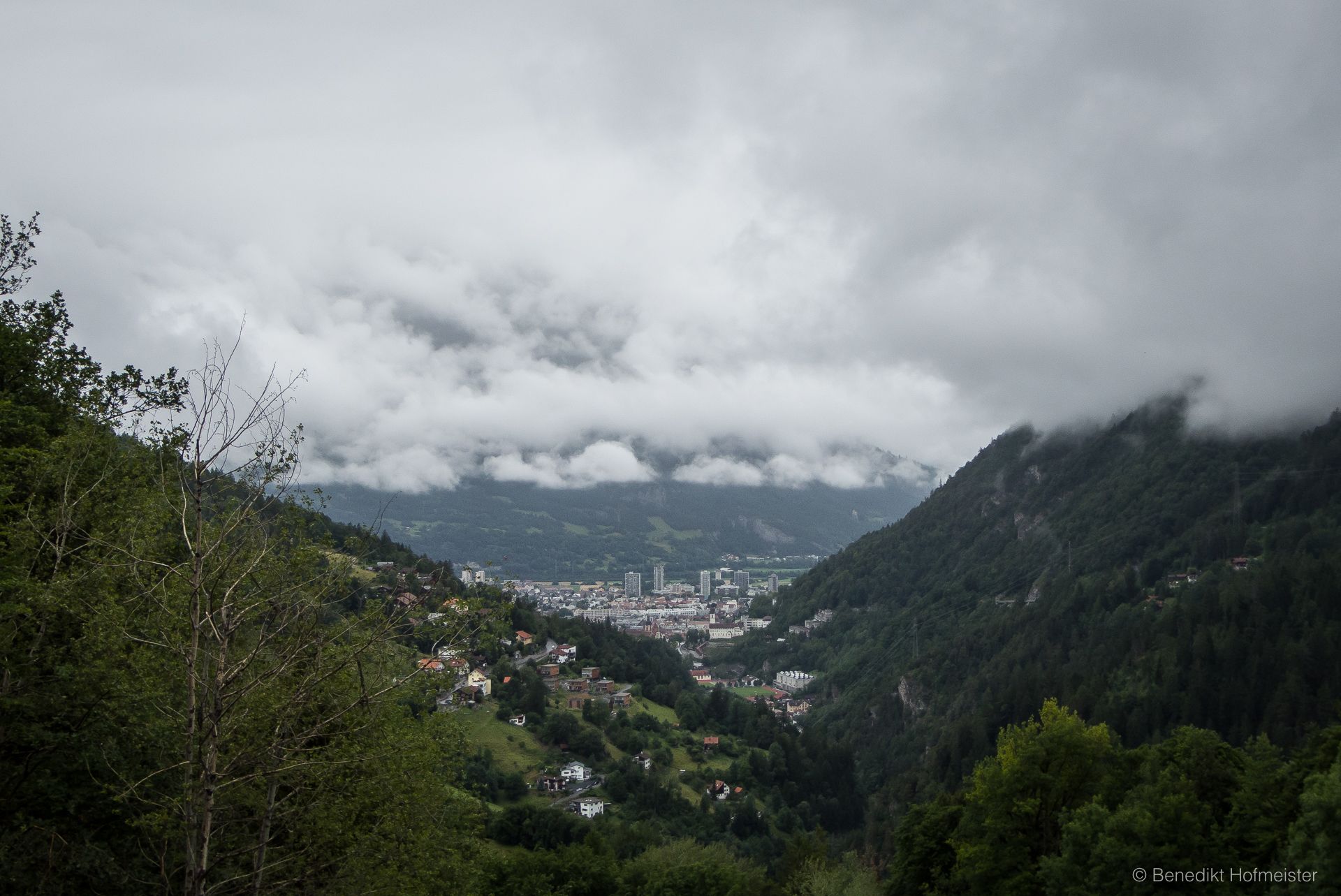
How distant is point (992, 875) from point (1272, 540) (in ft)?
266

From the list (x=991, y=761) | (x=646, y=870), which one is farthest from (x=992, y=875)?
(x=646, y=870)

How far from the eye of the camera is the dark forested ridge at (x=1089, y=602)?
64.0 metres

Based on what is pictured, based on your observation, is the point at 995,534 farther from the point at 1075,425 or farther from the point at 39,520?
the point at 39,520

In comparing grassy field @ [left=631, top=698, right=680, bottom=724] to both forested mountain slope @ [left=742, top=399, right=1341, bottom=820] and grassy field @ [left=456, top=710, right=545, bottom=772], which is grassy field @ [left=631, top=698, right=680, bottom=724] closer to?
grassy field @ [left=456, top=710, right=545, bottom=772]

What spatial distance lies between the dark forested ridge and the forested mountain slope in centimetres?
26

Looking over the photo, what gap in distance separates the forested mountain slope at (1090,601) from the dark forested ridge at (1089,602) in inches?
10.1

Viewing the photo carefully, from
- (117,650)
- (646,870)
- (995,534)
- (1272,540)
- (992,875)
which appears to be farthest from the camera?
(995,534)

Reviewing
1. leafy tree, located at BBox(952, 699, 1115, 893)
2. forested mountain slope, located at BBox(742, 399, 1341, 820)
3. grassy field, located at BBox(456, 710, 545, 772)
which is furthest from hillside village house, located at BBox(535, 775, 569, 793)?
leafy tree, located at BBox(952, 699, 1115, 893)

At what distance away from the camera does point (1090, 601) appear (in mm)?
98500

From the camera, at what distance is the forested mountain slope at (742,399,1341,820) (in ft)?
211

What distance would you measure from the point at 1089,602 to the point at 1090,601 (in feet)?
0.67

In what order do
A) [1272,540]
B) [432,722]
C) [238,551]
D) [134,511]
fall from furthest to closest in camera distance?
1. [1272,540]
2. [432,722]
3. [134,511]
4. [238,551]

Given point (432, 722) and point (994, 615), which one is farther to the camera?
point (994, 615)

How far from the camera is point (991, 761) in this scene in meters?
29.1
